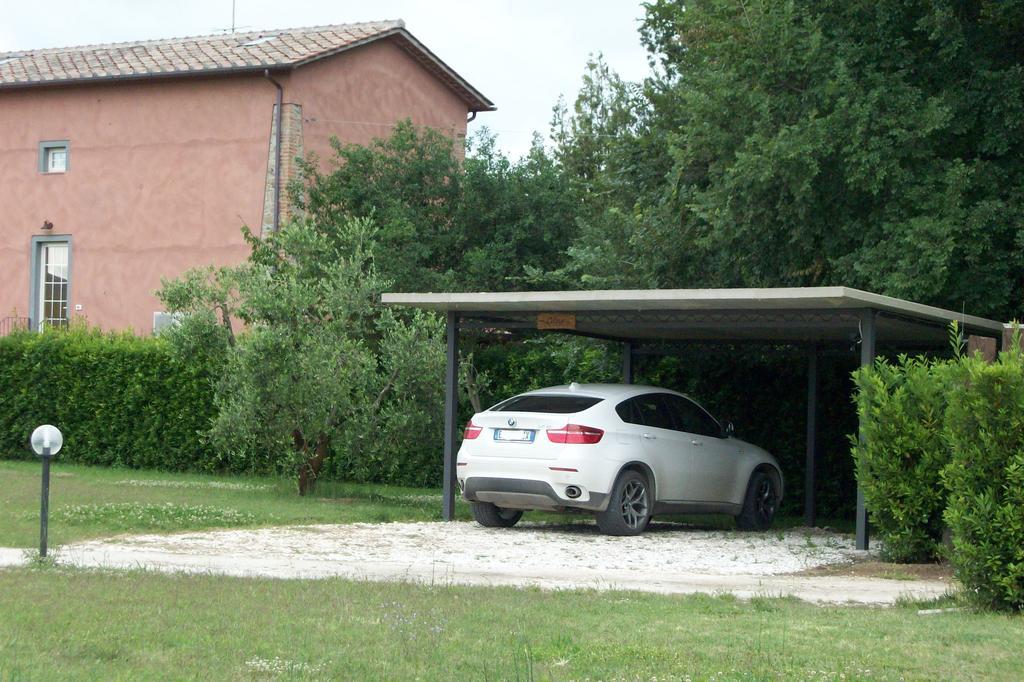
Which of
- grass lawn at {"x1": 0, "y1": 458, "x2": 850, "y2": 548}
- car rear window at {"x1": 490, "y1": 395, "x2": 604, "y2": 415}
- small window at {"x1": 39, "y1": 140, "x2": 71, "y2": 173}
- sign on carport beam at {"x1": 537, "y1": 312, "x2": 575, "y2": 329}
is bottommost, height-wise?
grass lawn at {"x1": 0, "y1": 458, "x2": 850, "y2": 548}

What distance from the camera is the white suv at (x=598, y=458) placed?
1417cm

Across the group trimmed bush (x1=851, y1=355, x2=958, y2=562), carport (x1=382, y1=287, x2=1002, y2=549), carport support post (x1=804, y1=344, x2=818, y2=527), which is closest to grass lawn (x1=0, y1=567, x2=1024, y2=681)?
trimmed bush (x1=851, y1=355, x2=958, y2=562)

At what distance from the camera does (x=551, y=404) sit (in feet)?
48.2

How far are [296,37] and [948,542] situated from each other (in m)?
25.2

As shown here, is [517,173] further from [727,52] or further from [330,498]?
[330,498]

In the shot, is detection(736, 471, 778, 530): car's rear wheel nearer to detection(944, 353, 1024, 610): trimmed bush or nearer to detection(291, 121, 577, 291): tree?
detection(944, 353, 1024, 610): trimmed bush

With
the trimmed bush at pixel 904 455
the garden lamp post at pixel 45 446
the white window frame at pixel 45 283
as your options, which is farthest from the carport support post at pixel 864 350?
the white window frame at pixel 45 283

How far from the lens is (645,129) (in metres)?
25.6

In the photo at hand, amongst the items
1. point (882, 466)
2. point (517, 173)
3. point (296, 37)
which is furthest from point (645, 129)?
point (882, 466)

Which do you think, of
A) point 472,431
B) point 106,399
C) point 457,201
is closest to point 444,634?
point 472,431

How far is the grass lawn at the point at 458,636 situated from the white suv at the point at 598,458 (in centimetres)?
473

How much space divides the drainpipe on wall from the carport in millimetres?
13478

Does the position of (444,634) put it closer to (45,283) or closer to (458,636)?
(458,636)

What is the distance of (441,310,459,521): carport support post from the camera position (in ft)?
53.5
